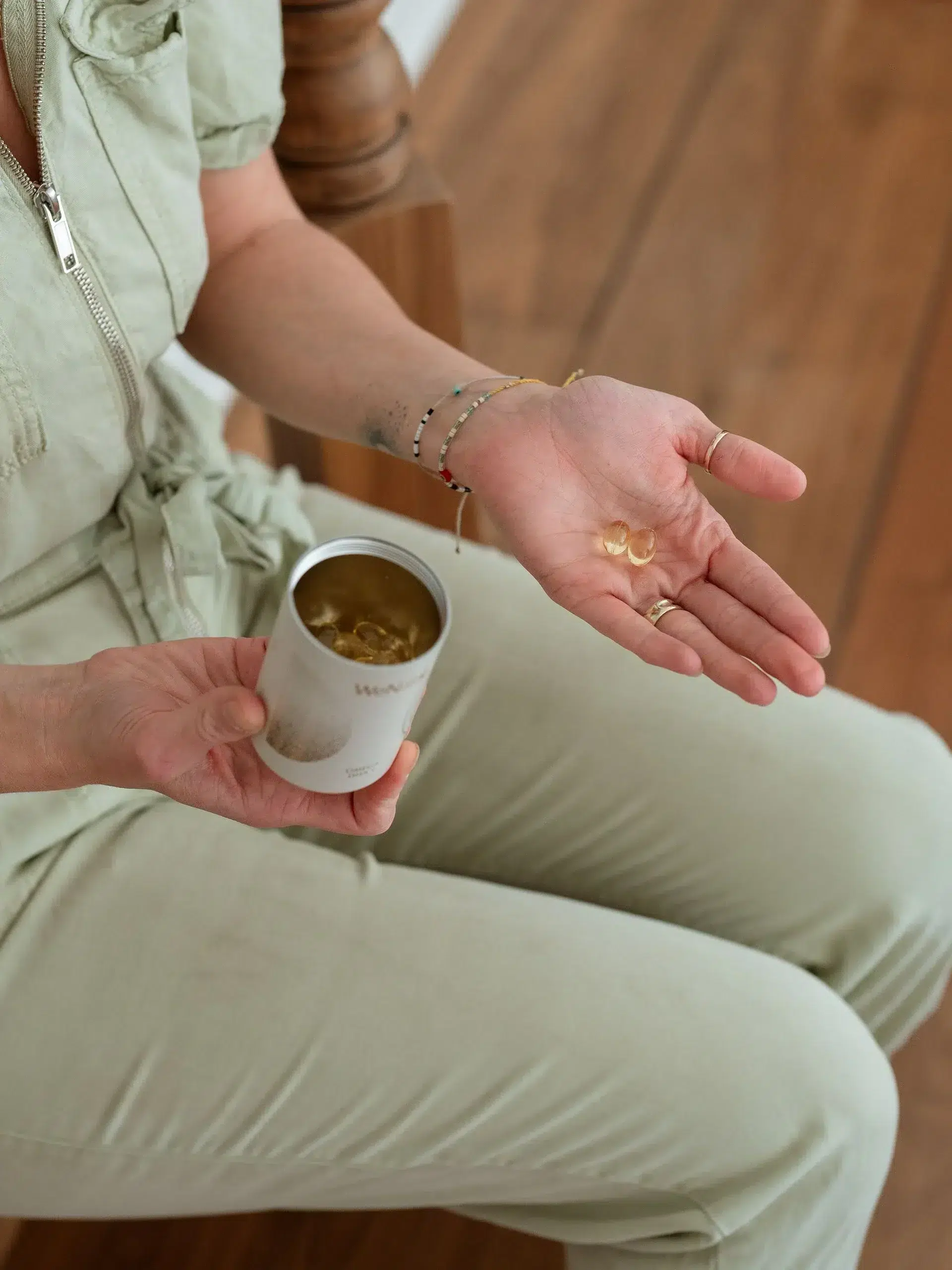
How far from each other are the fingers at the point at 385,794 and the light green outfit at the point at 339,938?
0.11 meters

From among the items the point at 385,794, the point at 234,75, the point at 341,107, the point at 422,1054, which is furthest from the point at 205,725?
the point at 341,107

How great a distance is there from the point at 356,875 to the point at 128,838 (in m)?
0.14

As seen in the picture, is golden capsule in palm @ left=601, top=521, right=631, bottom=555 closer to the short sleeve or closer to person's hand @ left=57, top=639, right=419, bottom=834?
person's hand @ left=57, top=639, right=419, bottom=834

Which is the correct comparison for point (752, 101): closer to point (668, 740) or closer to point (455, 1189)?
point (668, 740)

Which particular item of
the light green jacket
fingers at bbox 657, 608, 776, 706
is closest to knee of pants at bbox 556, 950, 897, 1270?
fingers at bbox 657, 608, 776, 706

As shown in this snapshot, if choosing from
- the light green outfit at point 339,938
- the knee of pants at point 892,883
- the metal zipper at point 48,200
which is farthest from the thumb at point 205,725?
the knee of pants at point 892,883

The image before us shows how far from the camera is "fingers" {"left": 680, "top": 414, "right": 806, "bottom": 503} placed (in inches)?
30.9

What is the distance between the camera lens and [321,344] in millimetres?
933

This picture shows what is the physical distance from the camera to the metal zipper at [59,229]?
716 millimetres

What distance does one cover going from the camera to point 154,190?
800 mm

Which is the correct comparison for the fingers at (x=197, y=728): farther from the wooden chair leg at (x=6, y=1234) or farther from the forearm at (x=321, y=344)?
the wooden chair leg at (x=6, y=1234)

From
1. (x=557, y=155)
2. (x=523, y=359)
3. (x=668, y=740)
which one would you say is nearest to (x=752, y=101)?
(x=557, y=155)

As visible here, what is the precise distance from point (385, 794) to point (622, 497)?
0.28 meters

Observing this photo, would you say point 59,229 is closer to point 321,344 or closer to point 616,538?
point 321,344
